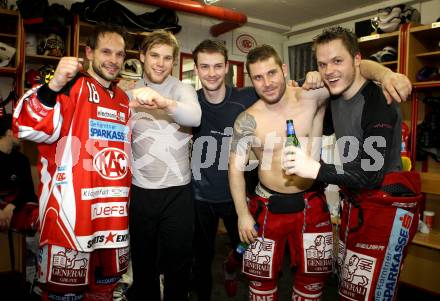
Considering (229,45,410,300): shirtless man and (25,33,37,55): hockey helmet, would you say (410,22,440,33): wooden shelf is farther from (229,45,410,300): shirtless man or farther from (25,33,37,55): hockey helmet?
(25,33,37,55): hockey helmet

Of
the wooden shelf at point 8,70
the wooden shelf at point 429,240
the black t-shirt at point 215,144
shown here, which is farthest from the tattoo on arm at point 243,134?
the wooden shelf at point 8,70

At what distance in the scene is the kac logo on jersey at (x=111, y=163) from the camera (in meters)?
1.74

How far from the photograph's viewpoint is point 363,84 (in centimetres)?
183

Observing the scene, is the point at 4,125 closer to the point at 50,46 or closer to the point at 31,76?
the point at 31,76

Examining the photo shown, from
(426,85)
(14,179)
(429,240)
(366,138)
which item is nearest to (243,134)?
(366,138)

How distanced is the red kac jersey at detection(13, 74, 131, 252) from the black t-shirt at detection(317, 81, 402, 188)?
1006 mm

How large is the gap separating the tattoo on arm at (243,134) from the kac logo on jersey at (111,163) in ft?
1.95

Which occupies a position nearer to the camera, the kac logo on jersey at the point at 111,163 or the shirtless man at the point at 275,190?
the kac logo on jersey at the point at 111,163

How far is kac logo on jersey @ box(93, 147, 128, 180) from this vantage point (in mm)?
1737

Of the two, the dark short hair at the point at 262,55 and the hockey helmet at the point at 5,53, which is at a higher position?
the hockey helmet at the point at 5,53

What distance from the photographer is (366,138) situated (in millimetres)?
1649

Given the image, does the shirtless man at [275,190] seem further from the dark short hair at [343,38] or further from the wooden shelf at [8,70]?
the wooden shelf at [8,70]

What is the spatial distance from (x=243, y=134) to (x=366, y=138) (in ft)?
2.14

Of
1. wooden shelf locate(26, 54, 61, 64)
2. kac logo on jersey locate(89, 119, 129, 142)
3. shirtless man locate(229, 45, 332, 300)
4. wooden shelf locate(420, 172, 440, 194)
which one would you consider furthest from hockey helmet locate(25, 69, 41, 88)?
wooden shelf locate(420, 172, 440, 194)
